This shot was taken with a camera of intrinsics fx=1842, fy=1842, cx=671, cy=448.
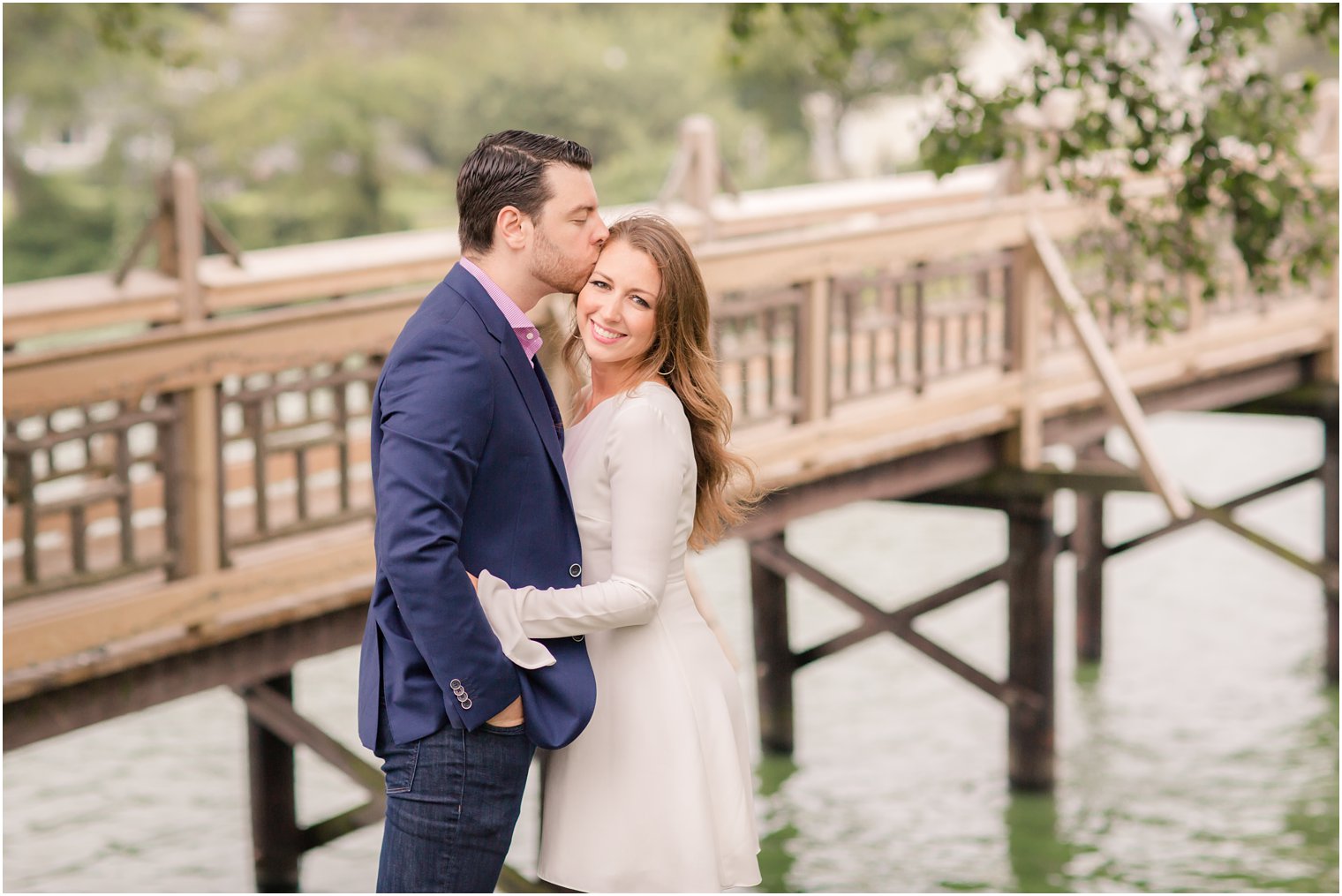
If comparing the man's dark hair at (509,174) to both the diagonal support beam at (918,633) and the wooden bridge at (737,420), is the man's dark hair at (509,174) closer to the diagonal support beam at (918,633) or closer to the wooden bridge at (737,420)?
the wooden bridge at (737,420)

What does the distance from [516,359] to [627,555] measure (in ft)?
1.22

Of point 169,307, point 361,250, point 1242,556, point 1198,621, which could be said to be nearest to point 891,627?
point 361,250

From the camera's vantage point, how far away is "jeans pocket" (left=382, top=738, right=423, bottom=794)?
2998mm

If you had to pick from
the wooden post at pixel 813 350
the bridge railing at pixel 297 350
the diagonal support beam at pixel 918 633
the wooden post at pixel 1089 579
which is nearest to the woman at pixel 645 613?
the bridge railing at pixel 297 350

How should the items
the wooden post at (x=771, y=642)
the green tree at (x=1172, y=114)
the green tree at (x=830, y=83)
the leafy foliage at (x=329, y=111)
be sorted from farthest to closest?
1. the leafy foliage at (x=329, y=111)
2. the green tree at (x=830, y=83)
3. the wooden post at (x=771, y=642)
4. the green tree at (x=1172, y=114)

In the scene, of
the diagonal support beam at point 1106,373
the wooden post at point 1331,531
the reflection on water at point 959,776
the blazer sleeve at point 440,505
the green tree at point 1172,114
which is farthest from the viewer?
the wooden post at point 1331,531

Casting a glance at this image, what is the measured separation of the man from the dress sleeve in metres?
0.05

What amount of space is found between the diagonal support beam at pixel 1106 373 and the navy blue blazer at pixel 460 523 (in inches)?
220

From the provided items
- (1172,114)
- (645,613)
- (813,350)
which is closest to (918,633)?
(813,350)

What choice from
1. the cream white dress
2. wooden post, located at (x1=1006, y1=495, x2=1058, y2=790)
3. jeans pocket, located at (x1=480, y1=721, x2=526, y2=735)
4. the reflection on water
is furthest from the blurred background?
jeans pocket, located at (x1=480, y1=721, x2=526, y2=735)

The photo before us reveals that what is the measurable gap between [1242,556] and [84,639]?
46.9ft

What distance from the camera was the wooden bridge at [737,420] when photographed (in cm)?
530

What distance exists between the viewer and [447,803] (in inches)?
118

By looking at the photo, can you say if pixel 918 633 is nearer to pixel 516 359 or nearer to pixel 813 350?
pixel 813 350
